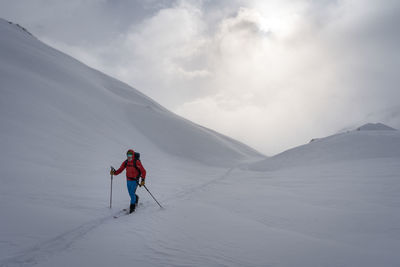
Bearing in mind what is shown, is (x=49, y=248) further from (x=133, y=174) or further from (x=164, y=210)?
(x=164, y=210)

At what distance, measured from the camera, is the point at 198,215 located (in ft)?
Answer: 23.0

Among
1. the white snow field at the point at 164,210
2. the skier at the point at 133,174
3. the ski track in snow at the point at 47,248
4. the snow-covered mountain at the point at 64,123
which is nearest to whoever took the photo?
the ski track in snow at the point at 47,248

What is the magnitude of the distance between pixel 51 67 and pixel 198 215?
96.5ft

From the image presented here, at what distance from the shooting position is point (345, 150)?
17.1 meters

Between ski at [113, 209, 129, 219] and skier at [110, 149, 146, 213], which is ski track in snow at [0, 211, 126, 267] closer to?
ski at [113, 209, 129, 219]

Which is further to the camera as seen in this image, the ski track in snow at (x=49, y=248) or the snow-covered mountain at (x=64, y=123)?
the snow-covered mountain at (x=64, y=123)

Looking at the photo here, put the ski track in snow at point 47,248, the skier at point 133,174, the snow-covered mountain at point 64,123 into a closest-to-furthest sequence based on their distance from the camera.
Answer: the ski track in snow at point 47,248
the skier at point 133,174
the snow-covered mountain at point 64,123

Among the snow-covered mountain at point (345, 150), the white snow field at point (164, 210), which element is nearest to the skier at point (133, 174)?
the white snow field at point (164, 210)

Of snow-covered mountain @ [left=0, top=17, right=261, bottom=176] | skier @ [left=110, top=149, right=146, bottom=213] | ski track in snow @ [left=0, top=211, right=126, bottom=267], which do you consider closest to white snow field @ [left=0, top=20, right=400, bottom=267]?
ski track in snow @ [left=0, top=211, right=126, bottom=267]

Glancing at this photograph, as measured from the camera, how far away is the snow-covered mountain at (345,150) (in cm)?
1543

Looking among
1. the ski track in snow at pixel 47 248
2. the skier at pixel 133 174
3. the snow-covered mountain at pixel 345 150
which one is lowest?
the ski track in snow at pixel 47 248

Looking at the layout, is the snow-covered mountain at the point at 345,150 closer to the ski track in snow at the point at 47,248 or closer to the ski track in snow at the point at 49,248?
the ski track in snow at the point at 49,248

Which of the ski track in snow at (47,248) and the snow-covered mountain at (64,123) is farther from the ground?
the snow-covered mountain at (64,123)

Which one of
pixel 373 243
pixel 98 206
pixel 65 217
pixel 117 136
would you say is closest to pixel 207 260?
pixel 373 243
